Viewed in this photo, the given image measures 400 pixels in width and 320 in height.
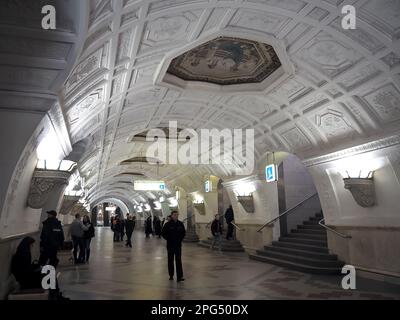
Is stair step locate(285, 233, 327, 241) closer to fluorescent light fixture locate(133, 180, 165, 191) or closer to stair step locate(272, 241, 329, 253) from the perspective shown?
stair step locate(272, 241, 329, 253)

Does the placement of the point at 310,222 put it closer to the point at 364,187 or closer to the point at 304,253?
the point at 304,253

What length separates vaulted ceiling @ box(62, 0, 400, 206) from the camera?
18.4ft

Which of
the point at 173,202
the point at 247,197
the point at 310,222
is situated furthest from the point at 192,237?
the point at 310,222

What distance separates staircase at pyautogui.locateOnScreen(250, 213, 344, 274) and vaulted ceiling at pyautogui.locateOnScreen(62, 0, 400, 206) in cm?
304

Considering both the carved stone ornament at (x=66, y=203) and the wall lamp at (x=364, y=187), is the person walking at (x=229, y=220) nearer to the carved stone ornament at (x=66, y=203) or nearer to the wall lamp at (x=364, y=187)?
the carved stone ornament at (x=66, y=203)

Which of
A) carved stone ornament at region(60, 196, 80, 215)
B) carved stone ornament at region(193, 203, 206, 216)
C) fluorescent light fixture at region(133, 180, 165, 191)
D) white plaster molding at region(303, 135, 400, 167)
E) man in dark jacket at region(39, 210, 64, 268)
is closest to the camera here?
man in dark jacket at region(39, 210, 64, 268)

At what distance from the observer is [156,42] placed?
6.46 meters

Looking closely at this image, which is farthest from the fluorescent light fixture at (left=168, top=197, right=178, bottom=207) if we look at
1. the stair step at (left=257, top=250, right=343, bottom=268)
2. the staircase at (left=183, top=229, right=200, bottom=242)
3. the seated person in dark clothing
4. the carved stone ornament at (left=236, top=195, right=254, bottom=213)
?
the seated person in dark clothing

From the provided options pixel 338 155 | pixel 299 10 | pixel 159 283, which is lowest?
pixel 159 283

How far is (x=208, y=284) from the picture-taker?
25.0 ft
